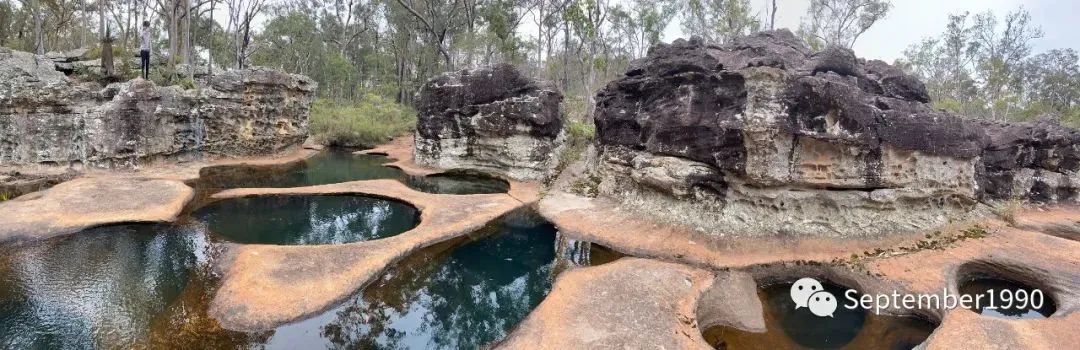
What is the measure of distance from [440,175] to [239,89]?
9.32 meters

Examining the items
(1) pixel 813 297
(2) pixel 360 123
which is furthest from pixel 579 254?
(2) pixel 360 123

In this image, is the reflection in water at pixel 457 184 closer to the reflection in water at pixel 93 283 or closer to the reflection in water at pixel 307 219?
the reflection in water at pixel 307 219

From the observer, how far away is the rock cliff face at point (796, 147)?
11.2m

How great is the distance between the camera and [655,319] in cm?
806

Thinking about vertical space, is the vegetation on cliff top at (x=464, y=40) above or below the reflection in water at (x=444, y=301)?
above

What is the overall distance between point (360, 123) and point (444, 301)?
22.7m

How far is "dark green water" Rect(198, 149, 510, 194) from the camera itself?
59.4 ft

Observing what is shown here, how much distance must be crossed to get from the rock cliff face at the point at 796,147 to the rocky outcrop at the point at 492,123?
5773 mm

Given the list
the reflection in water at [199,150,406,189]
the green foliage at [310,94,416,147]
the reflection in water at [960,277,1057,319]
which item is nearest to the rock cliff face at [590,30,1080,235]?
the reflection in water at [960,277,1057,319]

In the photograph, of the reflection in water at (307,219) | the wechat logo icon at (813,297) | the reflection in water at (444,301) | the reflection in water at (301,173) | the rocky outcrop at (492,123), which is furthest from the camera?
the rocky outcrop at (492,123)

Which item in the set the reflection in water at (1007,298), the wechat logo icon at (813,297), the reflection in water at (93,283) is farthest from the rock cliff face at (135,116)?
the reflection in water at (1007,298)

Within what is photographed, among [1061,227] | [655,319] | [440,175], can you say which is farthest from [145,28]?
[1061,227]

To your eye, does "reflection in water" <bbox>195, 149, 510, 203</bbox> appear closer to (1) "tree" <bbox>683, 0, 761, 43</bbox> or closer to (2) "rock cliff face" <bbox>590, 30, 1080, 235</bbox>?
(2) "rock cliff face" <bbox>590, 30, 1080, 235</bbox>

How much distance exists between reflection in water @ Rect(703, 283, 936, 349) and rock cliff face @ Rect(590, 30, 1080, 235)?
2668mm
